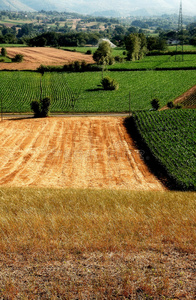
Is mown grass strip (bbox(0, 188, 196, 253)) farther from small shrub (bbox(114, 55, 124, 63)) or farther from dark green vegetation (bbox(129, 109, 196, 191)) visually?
small shrub (bbox(114, 55, 124, 63))

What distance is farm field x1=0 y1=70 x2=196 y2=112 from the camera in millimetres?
62509

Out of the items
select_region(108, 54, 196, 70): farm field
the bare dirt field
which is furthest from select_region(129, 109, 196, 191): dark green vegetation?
the bare dirt field

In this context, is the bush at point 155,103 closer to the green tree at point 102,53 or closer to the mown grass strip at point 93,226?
the green tree at point 102,53

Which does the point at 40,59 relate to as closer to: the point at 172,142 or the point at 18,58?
the point at 18,58

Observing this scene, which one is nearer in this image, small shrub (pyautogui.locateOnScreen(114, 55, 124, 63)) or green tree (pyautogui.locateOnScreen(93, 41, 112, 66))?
green tree (pyautogui.locateOnScreen(93, 41, 112, 66))

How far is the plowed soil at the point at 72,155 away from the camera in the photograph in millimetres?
28469

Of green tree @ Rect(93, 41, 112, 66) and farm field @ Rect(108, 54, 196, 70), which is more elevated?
green tree @ Rect(93, 41, 112, 66)

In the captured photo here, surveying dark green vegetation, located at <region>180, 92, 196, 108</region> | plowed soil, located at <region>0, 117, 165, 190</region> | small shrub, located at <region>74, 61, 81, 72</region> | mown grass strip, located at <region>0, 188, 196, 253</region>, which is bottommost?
plowed soil, located at <region>0, 117, 165, 190</region>

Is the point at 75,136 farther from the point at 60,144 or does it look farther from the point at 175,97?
the point at 175,97

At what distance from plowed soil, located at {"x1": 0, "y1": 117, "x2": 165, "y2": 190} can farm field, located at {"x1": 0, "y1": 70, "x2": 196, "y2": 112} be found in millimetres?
12590

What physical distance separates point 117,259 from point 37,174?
22.1 meters

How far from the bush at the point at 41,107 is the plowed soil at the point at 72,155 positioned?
246cm

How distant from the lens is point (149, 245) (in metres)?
9.68

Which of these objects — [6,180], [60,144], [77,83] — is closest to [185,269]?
[6,180]
